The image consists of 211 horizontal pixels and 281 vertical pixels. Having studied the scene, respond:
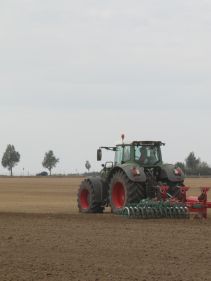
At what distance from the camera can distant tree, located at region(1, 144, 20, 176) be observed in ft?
550

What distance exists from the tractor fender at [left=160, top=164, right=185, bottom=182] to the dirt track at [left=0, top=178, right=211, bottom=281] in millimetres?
2748

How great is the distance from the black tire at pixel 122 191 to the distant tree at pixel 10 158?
488ft

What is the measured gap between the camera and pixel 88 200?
2148cm

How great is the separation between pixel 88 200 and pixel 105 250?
Result: 10311mm

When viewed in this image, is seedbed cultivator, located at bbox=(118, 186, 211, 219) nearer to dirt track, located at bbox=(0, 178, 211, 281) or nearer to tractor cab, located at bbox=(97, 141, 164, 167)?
dirt track, located at bbox=(0, 178, 211, 281)

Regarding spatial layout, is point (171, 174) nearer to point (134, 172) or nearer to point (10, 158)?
point (134, 172)

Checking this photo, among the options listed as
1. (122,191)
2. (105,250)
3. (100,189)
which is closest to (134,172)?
(122,191)

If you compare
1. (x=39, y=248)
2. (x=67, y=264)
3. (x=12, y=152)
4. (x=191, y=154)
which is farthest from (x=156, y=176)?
(x=12, y=152)

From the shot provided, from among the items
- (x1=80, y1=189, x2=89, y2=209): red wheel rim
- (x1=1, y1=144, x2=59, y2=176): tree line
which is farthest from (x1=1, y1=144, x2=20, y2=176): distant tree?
(x1=80, y1=189, x2=89, y2=209): red wheel rim

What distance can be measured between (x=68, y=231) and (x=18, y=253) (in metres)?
3.58

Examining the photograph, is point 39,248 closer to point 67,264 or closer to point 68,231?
point 67,264

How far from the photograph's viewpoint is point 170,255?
418 inches

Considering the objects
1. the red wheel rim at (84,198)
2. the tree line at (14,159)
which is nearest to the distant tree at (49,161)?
the tree line at (14,159)

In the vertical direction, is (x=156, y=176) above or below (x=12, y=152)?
below
